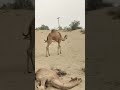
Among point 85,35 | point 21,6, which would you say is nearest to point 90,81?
point 85,35

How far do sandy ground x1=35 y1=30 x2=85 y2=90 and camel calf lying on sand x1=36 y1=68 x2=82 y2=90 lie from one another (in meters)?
0.03

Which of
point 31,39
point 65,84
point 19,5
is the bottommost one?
point 65,84

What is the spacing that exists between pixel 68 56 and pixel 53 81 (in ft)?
0.73

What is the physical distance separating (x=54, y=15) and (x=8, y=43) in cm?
40

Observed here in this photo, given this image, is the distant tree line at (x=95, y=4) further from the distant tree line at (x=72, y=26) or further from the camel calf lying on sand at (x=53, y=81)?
the camel calf lying on sand at (x=53, y=81)

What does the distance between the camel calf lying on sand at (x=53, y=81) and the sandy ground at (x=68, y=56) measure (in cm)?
3

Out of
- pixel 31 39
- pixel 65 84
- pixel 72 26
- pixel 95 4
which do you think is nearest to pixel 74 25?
pixel 72 26

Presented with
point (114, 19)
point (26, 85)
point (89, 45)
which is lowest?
point (26, 85)

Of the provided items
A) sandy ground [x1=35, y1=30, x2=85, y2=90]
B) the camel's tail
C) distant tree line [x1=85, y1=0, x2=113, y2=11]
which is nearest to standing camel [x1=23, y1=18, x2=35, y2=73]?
sandy ground [x1=35, y1=30, x2=85, y2=90]

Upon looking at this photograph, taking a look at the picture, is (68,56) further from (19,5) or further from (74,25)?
(19,5)

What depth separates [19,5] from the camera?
3.15 meters

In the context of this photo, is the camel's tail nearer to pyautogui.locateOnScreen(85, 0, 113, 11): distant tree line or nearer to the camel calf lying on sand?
the camel calf lying on sand

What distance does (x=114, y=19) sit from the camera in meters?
3.18

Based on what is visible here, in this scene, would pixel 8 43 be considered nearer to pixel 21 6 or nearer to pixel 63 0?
pixel 21 6
